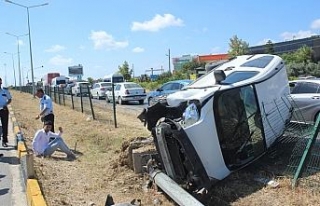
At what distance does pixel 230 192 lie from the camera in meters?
6.63

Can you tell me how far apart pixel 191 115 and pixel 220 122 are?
0.47m

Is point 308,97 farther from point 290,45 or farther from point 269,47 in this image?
point 290,45

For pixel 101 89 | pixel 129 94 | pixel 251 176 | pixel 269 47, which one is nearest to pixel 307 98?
pixel 251 176

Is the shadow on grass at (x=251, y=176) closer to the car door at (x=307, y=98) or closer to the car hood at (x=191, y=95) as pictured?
the car hood at (x=191, y=95)

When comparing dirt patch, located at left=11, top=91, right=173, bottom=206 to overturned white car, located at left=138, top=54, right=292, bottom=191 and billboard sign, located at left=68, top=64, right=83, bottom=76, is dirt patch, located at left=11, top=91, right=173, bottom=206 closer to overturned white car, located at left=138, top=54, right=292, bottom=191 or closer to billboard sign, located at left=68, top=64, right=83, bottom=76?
overturned white car, located at left=138, top=54, right=292, bottom=191

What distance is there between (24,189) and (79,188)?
0.98 meters

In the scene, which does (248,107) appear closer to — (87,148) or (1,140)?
(87,148)

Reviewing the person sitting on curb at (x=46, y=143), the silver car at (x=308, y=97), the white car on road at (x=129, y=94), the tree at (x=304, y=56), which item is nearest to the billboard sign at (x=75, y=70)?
the tree at (x=304, y=56)

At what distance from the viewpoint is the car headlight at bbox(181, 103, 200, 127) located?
21.5 ft

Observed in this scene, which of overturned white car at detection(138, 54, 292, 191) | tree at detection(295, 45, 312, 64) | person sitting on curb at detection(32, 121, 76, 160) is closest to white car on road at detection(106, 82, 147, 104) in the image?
person sitting on curb at detection(32, 121, 76, 160)

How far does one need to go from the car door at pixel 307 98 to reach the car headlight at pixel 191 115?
264 inches

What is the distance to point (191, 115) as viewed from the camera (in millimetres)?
6590

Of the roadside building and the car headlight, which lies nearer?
the car headlight

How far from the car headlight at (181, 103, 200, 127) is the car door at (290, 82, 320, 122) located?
6.70 metres
